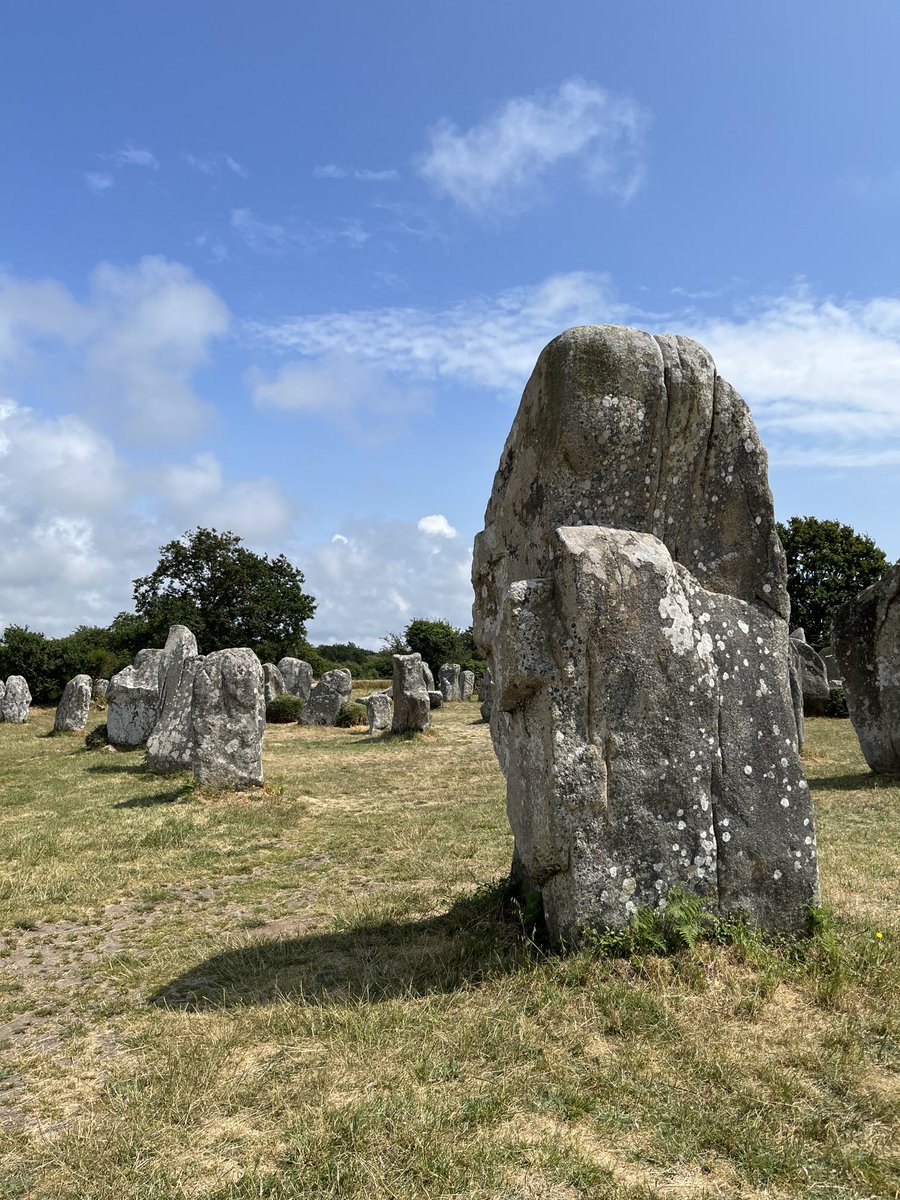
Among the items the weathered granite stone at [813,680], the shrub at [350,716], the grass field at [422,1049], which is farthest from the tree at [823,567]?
the grass field at [422,1049]

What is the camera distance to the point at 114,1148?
11.0 feet

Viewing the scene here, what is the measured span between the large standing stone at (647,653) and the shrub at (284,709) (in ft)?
73.6

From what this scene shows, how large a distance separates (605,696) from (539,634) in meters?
0.53

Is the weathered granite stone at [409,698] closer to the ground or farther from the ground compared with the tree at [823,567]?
closer to the ground

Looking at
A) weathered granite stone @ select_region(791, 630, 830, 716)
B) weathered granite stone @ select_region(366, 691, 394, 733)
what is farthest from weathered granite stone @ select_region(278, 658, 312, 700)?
weathered granite stone @ select_region(791, 630, 830, 716)

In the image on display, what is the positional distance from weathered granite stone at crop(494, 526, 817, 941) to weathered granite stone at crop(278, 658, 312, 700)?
30433 millimetres

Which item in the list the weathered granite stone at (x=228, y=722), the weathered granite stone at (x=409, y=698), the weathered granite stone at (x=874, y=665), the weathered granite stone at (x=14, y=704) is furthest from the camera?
the weathered granite stone at (x=14, y=704)

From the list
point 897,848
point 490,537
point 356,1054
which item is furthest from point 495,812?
point 356,1054

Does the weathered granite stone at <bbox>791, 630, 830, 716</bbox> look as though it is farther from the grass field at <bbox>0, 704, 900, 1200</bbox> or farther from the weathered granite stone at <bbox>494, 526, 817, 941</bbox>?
the weathered granite stone at <bbox>494, 526, 817, 941</bbox>

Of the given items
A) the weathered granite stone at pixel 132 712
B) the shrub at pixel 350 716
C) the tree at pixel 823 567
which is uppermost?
the tree at pixel 823 567

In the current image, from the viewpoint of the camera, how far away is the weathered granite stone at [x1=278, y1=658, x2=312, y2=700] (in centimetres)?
3478

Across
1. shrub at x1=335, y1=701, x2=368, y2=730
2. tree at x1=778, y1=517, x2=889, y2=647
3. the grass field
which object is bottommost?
the grass field

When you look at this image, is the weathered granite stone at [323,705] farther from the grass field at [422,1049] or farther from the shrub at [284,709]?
the grass field at [422,1049]

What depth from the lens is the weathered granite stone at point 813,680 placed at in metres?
23.5
